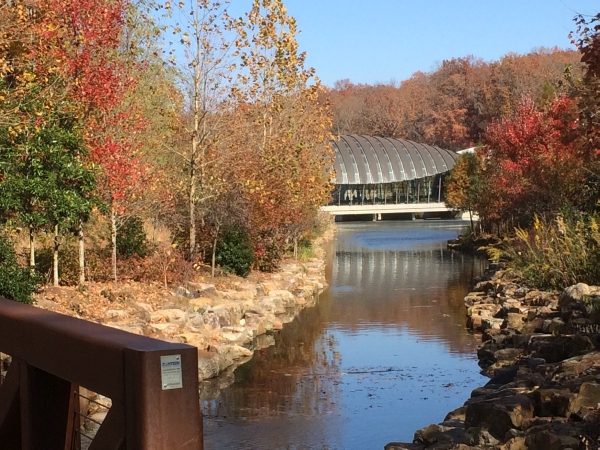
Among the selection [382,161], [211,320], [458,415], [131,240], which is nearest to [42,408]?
[458,415]

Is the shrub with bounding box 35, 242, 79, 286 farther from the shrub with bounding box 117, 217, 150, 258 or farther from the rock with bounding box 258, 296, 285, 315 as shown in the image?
the rock with bounding box 258, 296, 285, 315

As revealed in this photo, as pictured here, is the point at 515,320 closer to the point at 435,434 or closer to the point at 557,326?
the point at 557,326

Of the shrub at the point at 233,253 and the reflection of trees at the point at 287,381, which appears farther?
the shrub at the point at 233,253

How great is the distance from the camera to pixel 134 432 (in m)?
2.07

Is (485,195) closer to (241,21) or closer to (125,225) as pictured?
(241,21)

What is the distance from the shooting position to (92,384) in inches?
89.7

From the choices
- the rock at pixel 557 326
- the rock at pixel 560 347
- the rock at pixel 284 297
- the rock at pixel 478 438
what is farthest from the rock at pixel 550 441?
the rock at pixel 284 297

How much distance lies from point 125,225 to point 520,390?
10514 mm

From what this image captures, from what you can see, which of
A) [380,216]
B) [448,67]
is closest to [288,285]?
[380,216]

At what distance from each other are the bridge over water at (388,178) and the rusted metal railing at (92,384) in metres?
63.2

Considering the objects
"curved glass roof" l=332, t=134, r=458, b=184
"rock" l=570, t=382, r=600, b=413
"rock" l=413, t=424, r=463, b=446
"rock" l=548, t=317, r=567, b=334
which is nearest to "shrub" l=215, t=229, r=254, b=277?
"rock" l=548, t=317, r=567, b=334

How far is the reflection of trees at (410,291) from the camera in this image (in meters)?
16.9

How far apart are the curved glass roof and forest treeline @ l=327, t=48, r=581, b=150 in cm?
695

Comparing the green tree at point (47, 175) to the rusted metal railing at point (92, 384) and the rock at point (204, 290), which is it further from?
the rusted metal railing at point (92, 384)
